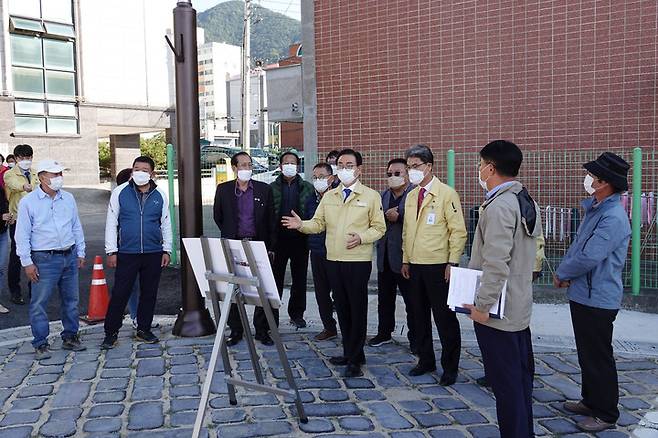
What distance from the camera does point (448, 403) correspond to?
4.52 m

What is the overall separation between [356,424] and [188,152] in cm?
359

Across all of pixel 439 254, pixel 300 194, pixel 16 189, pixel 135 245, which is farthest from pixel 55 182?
pixel 439 254

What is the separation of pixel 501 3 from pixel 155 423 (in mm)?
8590

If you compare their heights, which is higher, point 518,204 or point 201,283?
point 518,204

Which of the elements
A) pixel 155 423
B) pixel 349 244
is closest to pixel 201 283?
pixel 155 423

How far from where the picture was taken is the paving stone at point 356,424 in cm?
407

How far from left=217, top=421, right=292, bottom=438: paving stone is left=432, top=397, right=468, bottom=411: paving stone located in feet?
3.83

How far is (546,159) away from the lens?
929 cm

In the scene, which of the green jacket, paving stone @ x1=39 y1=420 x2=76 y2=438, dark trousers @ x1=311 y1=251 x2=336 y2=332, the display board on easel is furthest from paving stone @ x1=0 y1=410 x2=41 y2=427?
the green jacket

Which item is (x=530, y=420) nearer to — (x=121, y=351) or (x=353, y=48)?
(x=121, y=351)

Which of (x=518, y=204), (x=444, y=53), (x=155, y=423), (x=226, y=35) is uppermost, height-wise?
(x=226, y=35)

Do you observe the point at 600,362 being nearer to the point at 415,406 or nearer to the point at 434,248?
the point at 415,406

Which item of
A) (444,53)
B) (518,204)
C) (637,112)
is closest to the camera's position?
(518,204)

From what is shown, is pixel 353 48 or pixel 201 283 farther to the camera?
pixel 353 48
